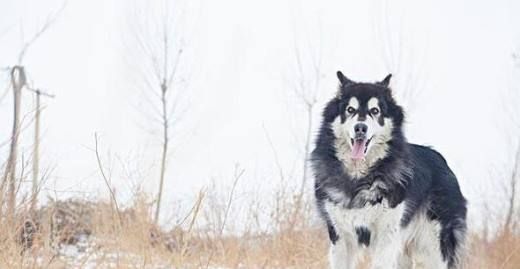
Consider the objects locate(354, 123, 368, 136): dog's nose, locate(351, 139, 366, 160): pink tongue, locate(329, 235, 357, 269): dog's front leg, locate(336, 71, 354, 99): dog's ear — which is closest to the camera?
locate(354, 123, 368, 136): dog's nose

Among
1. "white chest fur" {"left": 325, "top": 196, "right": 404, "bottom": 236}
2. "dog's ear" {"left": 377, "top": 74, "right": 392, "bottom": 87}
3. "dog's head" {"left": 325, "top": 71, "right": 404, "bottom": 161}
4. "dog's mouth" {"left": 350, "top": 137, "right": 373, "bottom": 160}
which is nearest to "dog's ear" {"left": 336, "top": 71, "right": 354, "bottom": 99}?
"dog's head" {"left": 325, "top": 71, "right": 404, "bottom": 161}

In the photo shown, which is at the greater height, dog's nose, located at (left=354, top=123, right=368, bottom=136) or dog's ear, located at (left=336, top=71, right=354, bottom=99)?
dog's ear, located at (left=336, top=71, right=354, bottom=99)

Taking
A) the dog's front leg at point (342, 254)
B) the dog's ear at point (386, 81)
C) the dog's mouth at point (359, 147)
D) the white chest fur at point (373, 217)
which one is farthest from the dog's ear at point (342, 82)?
the dog's front leg at point (342, 254)

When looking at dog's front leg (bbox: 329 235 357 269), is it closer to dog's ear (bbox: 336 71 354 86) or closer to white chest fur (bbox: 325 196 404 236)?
white chest fur (bbox: 325 196 404 236)

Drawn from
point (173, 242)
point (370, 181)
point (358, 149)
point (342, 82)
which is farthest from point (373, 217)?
point (173, 242)

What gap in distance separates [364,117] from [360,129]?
3.9 inches

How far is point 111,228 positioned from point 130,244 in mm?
427

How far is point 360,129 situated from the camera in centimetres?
404

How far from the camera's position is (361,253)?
4340mm

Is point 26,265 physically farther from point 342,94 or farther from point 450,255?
point 450,255

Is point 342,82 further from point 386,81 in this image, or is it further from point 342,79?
point 386,81

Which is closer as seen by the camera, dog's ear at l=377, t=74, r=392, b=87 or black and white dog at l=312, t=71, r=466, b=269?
black and white dog at l=312, t=71, r=466, b=269

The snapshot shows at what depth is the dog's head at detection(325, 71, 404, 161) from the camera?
4.12m

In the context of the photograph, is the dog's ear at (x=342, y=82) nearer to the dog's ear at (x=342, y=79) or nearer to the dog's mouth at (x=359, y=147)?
the dog's ear at (x=342, y=79)
